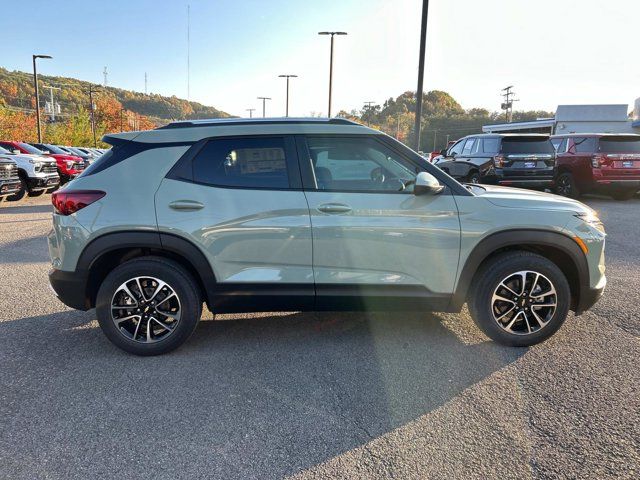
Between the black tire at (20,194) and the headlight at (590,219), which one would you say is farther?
the black tire at (20,194)

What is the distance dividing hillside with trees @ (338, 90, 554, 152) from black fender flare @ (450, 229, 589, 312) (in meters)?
67.6

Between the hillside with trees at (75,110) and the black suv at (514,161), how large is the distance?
29.8 m

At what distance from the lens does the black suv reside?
11094 millimetres

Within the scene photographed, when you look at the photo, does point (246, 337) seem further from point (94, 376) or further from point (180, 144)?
point (180, 144)

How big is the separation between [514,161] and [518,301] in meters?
8.53

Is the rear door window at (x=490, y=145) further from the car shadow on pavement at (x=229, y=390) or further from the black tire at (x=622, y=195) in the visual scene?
the car shadow on pavement at (x=229, y=390)

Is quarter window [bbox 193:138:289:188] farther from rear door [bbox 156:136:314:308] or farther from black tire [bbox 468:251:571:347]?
black tire [bbox 468:251:571:347]

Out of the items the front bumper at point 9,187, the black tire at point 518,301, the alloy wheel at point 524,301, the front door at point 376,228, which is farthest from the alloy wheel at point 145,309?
the front bumper at point 9,187

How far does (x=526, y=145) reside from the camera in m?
11.2

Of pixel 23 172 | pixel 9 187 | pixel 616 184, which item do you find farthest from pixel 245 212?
pixel 23 172

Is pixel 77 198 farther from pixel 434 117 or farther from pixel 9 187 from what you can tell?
pixel 434 117

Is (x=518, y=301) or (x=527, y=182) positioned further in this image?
(x=527, y=182)

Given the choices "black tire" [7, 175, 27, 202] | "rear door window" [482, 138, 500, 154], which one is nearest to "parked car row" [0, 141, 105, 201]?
"black tire" [7, 175, 27, 202]

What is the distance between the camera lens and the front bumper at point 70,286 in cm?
345
